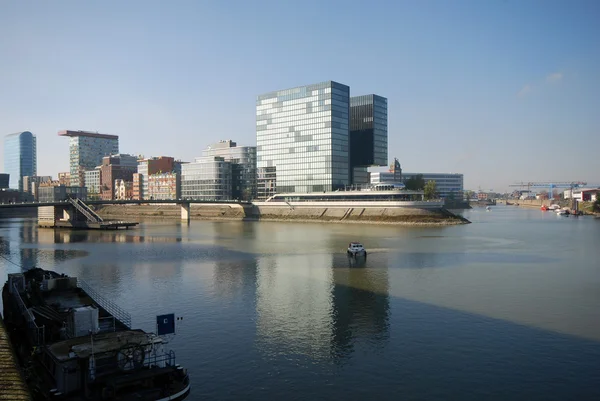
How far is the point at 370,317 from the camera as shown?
1692 inches

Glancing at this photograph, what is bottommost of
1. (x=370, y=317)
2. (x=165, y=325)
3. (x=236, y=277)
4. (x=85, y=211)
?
(x=370, y=317)

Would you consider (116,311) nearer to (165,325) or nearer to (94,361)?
(165,325)

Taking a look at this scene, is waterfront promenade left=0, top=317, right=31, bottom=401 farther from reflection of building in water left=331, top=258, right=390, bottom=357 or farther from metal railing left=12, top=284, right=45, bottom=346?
reflection of building in water left=331, top=258, right=390, bottom=357

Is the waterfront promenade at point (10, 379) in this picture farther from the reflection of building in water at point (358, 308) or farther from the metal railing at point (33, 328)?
the reflection of building in water at point (358, 308)

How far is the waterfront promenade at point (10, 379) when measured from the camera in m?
21.5

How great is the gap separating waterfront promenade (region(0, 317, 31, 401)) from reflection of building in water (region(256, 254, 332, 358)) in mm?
16265

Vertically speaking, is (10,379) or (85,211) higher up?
(85,211)

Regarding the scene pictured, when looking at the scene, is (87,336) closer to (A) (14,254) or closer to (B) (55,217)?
(A) (14,254)

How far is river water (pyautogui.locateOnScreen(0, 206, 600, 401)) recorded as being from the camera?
2919cm

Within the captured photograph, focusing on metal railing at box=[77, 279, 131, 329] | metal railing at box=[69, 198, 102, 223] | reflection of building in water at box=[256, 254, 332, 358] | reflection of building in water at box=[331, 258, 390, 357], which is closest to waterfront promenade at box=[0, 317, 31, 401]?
metal railing at box=[77, 279, 131, 329]

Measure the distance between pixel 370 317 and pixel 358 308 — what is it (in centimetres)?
326

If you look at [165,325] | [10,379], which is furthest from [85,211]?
[10,379]

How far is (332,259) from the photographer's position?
78625 millimetres

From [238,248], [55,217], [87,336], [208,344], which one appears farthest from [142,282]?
[55,217]
